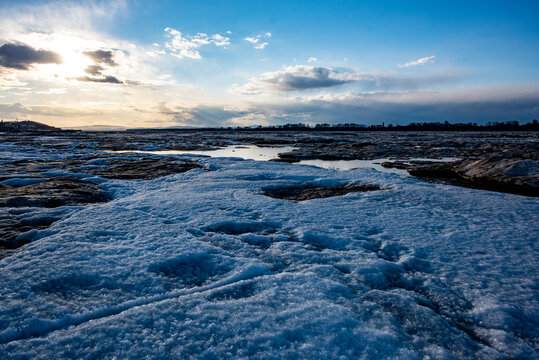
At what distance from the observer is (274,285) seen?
2467 millimetres

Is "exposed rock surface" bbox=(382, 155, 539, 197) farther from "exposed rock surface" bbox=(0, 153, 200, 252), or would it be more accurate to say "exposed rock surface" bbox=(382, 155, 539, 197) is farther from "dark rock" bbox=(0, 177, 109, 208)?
"dark rock" bbox=(0, 177, 109, 208)

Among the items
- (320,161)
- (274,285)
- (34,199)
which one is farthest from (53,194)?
(320,161)

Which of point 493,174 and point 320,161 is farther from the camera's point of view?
point 320,161

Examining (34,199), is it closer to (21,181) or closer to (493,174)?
(21,181)

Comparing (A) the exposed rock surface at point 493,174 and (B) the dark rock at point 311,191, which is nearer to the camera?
(B) the dark rock at point 311,191

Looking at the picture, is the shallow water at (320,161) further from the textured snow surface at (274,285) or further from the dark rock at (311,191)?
the textured snow surface at (274,285)

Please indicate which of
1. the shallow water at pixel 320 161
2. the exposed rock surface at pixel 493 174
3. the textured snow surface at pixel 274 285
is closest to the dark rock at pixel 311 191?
the textured snow surface at pixel 274 285

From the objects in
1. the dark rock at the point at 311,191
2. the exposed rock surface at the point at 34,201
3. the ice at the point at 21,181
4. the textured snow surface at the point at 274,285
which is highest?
the ice at the point at 21,181

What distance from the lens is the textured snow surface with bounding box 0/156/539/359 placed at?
182cm

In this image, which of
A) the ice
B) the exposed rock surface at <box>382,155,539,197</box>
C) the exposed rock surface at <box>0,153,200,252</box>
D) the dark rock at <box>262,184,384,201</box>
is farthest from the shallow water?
the ice

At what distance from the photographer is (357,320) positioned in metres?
2.04

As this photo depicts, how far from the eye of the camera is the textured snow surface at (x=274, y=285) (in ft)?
5.97

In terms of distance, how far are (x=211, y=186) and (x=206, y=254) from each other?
3571 mm

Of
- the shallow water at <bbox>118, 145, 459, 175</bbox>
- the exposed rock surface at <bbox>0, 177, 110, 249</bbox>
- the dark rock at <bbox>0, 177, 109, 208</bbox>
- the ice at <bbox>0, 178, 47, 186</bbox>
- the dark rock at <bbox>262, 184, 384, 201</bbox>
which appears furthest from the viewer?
the shallow water at <bbox>118, 145, 459, 175</bbox>
